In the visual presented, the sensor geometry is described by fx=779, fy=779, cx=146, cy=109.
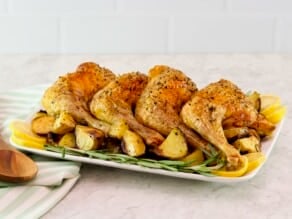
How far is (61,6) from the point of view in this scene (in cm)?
157

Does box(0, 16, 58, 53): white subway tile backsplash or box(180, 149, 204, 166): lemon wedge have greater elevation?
box(0, 16, 58, 53): white subway tile backsplash

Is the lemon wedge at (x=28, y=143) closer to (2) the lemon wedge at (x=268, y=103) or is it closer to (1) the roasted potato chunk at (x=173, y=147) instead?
(1) the roasted potato chunk at (x=173, y=147)

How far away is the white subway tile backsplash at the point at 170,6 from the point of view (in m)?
1.57

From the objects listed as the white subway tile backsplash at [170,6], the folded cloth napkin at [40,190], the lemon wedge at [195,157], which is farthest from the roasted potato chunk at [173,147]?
the white subway tile backsplash at [170,6]

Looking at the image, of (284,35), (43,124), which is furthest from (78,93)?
(284,35)

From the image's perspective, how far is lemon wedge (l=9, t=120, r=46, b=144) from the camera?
97 centimetres

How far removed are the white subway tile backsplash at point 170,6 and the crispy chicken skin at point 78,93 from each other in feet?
1.81

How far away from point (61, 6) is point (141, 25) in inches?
6.6

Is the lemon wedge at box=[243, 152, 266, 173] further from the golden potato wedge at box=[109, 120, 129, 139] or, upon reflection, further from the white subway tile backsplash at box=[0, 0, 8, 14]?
the white subway tile backsplash at box=[0, 0, 8, 14]

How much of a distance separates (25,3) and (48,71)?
0.60 ft

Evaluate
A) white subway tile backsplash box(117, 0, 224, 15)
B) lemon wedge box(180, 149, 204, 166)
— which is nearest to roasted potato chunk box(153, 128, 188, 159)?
lemon wedge box(180, 149, 204, 166)

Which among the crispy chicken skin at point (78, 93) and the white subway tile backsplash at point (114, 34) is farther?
the white subway tile backsplash at point (114, 34)

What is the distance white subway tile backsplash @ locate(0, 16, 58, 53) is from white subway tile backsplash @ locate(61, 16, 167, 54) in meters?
0.02

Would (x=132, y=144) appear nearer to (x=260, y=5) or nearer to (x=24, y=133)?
(x=24, y=133)
